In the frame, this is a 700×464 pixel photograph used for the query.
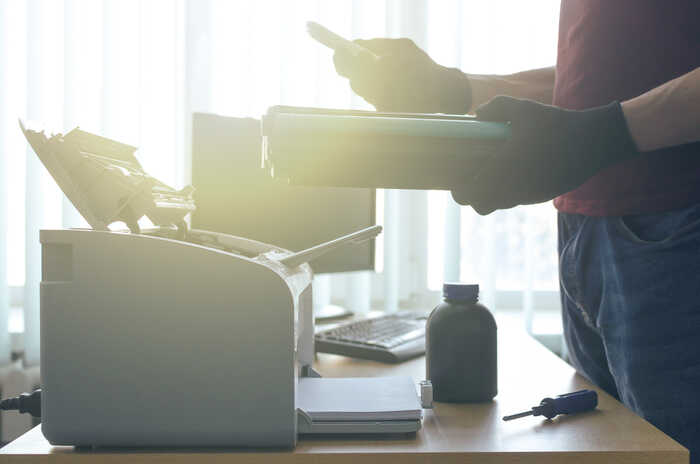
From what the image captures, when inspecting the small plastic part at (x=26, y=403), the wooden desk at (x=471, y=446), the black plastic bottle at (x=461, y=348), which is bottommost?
the wooden desk at (x=471, y=446)

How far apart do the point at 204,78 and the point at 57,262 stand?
1435mm

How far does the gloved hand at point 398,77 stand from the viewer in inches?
37.6

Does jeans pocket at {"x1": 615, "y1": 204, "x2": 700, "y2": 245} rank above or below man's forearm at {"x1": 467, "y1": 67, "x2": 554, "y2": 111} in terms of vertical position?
below

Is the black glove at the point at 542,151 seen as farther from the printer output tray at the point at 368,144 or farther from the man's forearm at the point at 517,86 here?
the man's forearm at the point at 517,86

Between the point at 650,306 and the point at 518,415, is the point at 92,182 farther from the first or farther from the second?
the point at 650,306

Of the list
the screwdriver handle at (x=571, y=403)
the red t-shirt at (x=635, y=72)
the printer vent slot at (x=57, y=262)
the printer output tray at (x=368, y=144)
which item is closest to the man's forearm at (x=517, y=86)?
the red t-shirt at (x=635, y=72)

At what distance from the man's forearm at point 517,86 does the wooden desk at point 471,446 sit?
23.6 inches

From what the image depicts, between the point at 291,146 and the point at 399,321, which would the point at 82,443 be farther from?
the point at 399,321

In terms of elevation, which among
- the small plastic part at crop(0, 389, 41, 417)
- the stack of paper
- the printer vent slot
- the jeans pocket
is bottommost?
the small plastic part at crop(0, 389, 41, 417)

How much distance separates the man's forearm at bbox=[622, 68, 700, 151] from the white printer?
472mm

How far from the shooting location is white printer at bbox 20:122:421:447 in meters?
0.54

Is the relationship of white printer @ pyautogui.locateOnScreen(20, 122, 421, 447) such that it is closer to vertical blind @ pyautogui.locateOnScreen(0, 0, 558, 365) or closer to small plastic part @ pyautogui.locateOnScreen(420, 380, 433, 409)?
small plastic part @ pyautogui.locateOnScreen(420, 380, 433, 409)

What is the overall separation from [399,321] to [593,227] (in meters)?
0.50

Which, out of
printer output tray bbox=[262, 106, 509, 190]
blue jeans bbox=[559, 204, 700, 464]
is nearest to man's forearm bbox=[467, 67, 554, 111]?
blue jeans bbox=[559, 204, 700, 464]
